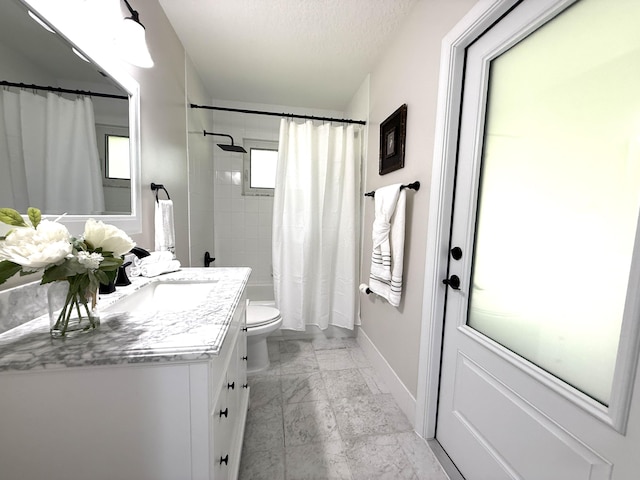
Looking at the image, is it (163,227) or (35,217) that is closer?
(35,217)

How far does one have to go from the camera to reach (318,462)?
3.92 ft

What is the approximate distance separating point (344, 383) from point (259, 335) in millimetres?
689

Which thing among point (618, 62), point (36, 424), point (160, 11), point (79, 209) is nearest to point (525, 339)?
point (618, 62)

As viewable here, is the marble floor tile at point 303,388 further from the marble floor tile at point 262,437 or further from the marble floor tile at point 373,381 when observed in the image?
the marble floor tile at point 373,381

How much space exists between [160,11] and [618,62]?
2.05m

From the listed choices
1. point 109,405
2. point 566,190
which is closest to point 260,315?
point 109,405

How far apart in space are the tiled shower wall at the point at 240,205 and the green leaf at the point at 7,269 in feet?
7.40

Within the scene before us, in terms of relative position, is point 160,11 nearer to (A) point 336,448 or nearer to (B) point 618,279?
(B) point 618,279

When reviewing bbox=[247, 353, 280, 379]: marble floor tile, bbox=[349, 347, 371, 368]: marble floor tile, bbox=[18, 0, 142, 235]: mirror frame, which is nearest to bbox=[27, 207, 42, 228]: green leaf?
bbox=[18, 0, 142, 235]: mirror frame

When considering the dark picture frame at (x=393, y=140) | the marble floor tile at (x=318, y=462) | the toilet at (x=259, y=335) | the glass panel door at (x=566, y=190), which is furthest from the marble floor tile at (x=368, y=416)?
the dark picture frame at (x=393, y=140)

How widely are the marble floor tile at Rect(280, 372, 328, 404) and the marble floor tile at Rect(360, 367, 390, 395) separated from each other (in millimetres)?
323

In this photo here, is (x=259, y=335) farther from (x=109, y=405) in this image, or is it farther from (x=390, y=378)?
(x=109, y=405)

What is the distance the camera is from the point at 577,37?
0.73 metres

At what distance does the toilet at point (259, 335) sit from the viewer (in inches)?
69.2
